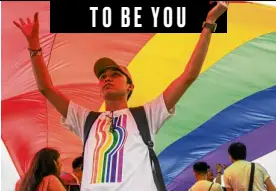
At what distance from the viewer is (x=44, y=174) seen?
13.6 feet

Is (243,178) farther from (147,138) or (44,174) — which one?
(147,138)

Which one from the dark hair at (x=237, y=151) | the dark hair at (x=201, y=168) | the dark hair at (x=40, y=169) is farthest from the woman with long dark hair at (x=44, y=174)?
the dark hair at (x=201, y=168)

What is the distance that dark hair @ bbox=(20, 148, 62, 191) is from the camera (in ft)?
13.4

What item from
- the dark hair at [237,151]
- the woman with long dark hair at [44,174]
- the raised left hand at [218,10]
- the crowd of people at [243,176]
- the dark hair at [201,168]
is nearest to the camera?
the raised left hand at [218,10]

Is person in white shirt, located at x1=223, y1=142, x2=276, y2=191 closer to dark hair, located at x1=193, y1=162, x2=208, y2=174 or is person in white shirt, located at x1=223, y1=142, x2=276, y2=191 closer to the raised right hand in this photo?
dark hair, located at x1=193, y1=162, x2=208, y2=174

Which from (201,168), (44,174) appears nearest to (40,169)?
(44,174)

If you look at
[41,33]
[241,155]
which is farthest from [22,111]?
[241,155]

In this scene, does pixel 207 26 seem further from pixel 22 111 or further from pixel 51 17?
pixel 22 111

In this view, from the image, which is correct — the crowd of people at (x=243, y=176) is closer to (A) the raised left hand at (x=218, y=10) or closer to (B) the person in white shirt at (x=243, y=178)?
(B) the person in white shirt at (x=243, y=178)

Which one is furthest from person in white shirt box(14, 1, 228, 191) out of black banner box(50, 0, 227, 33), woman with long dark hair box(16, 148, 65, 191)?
black banner box(50, 0, 227, 33)

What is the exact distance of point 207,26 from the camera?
118 inches

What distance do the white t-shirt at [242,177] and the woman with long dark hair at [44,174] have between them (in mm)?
1478

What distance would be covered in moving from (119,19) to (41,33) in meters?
0.76

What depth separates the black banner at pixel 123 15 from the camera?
16.1 feet
